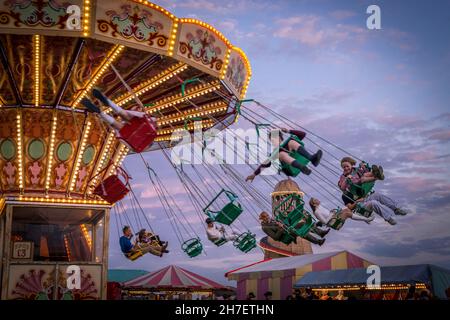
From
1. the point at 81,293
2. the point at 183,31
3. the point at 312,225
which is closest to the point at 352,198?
the point at 312,225

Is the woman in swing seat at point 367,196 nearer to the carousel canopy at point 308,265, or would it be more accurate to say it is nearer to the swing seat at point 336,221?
the swing seat at point 336,221

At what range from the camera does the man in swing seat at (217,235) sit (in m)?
11.6

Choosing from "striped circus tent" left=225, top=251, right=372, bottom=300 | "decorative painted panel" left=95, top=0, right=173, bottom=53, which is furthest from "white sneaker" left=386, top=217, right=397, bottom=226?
"striped circus tent" left=225, top=251, right=372, bottom=300

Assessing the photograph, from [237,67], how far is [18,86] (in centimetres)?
419

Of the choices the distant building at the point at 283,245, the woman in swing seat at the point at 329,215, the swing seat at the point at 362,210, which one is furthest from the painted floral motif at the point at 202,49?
the distant building at the point at 283,245

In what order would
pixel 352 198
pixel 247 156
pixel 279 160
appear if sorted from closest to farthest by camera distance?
pixel 279 160 < pixel 352 198 < pixel 247 156

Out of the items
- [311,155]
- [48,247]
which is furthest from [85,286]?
[311,155]

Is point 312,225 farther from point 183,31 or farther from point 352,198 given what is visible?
point 183,31

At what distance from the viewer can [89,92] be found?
11.0 metres

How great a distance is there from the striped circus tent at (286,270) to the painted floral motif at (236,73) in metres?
6.40

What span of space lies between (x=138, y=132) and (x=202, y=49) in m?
2.44

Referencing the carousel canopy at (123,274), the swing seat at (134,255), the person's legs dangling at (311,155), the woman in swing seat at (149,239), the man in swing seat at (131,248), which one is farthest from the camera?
the carousel canopy at (123,274)

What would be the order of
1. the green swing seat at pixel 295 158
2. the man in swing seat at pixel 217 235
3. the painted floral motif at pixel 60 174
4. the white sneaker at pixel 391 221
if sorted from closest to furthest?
the green swing seat at pixel 295 158
the white sneaker at pixel 391 221
the painted floral motif at pixel 60 174
the man in swing seat at pixel 217 235

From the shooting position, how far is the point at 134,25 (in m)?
9.13
